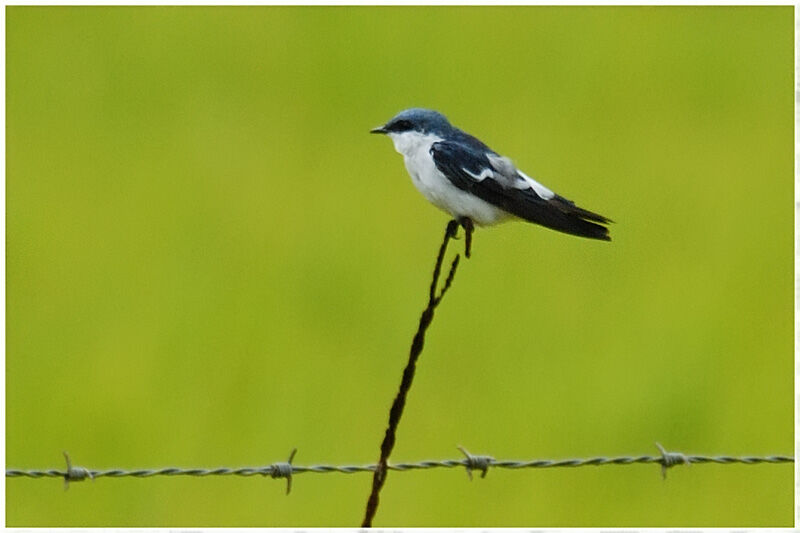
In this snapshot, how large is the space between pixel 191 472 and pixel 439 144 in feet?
4.90

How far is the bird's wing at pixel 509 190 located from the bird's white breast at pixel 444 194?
19 mm

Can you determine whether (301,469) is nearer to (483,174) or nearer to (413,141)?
(483,174)

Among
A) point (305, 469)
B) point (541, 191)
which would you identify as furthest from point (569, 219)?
point (305, 469)

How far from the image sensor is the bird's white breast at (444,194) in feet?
11.6

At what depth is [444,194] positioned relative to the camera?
357 cm

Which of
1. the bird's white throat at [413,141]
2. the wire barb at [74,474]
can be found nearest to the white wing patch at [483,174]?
the bird's white throat at [413,141]

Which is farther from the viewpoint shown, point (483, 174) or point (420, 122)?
point (420, 122)

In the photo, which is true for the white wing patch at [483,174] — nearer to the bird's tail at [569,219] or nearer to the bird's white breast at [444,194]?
the bird's white breast at [444,194]

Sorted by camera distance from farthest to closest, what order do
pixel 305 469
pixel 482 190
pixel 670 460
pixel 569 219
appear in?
pixel 482 190 < pixel 569 219 < pixel 670 460 < pixel 305 469

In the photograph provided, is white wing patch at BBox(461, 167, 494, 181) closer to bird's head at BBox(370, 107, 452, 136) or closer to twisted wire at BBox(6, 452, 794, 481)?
bird's head at BBox(370, 107, 452, 136)

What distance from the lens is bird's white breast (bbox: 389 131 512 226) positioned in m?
3.54

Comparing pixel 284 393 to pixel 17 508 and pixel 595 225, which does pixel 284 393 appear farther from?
pixel 595 225

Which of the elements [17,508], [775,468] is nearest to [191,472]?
[17,508]

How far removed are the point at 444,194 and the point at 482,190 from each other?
0.12 metres
